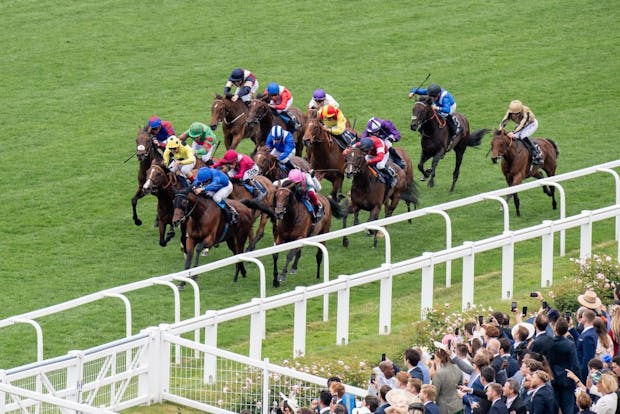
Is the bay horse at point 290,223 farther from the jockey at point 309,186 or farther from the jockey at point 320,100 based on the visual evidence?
the jockey at point 320,100

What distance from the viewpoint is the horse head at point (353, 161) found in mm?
18500

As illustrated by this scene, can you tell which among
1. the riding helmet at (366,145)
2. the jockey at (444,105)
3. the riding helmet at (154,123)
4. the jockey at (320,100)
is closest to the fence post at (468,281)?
the riding helmet at (366,145)

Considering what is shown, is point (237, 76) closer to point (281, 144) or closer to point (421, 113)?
point (421, 113)

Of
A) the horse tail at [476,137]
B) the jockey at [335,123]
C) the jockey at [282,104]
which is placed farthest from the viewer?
the horse tail at [476,137]

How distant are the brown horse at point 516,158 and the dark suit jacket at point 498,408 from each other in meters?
9.47

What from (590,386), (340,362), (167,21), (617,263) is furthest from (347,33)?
(590,386)

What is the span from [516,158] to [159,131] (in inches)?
177

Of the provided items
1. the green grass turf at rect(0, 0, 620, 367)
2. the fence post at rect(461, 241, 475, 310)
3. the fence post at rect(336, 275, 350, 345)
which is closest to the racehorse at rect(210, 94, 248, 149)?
the green grass turf at rect(0, 0, 620, 367)

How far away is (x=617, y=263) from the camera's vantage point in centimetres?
1573

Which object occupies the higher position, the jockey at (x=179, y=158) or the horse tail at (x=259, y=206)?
the jockey at (x=179, y=158)

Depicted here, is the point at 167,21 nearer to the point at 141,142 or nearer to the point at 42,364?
the point at 141,142

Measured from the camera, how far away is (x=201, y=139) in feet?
63.3

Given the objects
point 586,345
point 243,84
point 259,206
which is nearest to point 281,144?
point 259,206

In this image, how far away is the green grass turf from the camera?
17500 mm
